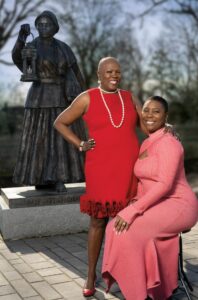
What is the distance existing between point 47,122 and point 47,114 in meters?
0.11

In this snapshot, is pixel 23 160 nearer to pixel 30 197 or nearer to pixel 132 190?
pixel 30 197

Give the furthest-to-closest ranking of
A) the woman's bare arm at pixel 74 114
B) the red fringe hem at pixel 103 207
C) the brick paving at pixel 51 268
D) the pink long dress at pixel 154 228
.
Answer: the brick paving at pixel 51 268 → the woman's bare arm at pixel 74 114 → the red fringe hem at pixel 103 207 → the pink long dress at pixel 154 228

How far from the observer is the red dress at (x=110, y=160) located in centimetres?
350

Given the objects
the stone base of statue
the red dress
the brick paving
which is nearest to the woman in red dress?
the red dress

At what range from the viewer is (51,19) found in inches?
233

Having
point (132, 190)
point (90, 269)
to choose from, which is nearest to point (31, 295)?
point (90, 269)

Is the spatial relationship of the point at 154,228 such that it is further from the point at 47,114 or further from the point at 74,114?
the point at 47,114

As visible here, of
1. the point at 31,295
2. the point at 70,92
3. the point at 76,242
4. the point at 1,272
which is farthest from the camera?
the point at 70,92

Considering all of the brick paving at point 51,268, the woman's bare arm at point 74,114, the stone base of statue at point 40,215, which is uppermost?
the woman's bare arm at point 74,114

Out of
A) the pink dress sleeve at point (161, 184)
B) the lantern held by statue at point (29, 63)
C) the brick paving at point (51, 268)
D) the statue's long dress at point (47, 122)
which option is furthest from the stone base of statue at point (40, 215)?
→ the pink dress sleeve at point (161, 184)

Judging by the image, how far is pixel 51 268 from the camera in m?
4.60

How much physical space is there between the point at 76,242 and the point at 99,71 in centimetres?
266

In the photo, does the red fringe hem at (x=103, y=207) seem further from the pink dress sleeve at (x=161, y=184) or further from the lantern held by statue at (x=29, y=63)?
the lantern held by statue at (x=29, y=63)

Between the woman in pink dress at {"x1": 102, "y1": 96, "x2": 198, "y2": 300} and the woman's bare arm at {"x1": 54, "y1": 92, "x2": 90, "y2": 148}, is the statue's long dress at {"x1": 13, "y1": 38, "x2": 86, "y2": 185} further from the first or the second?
the woman in pink dress at {"x1": 102, "y1": 96, "x2": 198, "y2": 300}
